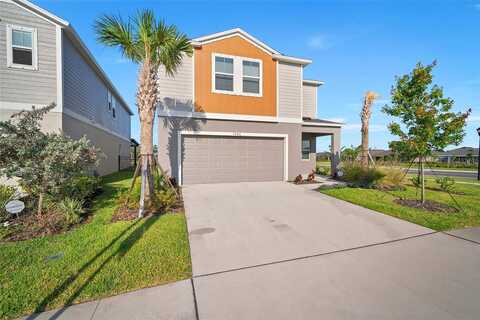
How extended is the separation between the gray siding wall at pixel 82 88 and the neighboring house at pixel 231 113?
12.1 feet

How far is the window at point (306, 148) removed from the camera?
13512mm

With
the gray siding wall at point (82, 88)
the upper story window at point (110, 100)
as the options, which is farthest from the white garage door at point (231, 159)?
the upper story window at point (110, 100)

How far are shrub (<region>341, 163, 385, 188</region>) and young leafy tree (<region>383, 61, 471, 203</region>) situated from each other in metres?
3.08

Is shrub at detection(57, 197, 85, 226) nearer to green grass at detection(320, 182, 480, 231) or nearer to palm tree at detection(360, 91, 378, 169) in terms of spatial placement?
green grass at detection(320, 182, 480, 231)

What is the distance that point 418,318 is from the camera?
212 cm

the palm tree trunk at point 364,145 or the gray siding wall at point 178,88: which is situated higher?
the gray siding wall at point 178,88

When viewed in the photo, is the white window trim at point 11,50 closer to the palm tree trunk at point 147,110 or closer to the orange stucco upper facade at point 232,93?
the palm tree trunk at point 147,110

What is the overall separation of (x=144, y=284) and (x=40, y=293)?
3.94 ft

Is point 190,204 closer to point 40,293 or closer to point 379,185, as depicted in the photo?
point 40,293

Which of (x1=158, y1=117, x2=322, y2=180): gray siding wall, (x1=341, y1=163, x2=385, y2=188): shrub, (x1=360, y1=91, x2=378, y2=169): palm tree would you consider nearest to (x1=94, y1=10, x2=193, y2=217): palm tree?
(x1=158, y1=117, x2=322, y2=180): gray siding wall

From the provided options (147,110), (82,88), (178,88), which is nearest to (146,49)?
(147,110)

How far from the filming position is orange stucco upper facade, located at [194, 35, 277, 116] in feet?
30.9

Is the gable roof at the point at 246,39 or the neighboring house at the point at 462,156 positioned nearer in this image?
the gable roof at the point at 246,39

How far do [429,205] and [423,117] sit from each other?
270 centimetres
